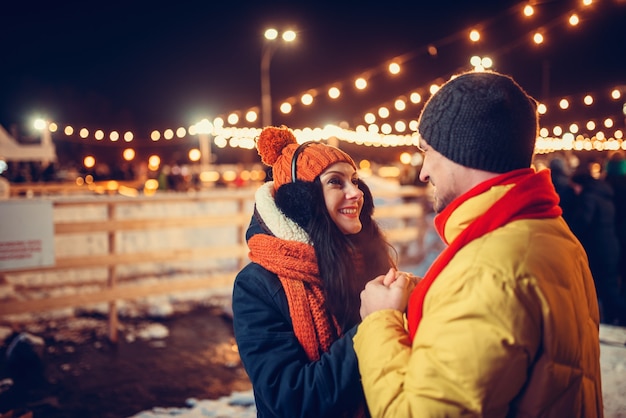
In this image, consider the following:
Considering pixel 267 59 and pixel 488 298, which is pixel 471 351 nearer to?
pixel 488 298

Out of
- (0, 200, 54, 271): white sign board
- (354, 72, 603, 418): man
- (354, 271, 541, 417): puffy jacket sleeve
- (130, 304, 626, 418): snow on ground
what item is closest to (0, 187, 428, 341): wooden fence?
(0, 200, 54, 271): white sign board

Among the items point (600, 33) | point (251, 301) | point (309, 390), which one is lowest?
point (309, 390)

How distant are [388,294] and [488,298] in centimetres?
39

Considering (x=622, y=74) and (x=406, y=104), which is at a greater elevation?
(x=406, y=104)

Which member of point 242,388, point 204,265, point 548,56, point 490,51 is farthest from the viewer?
point 204,265

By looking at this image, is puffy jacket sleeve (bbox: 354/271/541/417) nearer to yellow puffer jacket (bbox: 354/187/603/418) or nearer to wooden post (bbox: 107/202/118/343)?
yellow puffer jacket (bbox: 354/187/603/418)

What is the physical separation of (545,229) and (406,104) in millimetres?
13322

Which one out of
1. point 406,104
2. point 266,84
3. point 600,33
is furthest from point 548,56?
point 266,84

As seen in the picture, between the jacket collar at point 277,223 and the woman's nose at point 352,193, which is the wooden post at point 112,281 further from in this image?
the woman's nose at point 352,193

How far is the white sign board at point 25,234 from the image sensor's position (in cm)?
511

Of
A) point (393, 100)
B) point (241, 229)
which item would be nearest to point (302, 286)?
point (241, 229)

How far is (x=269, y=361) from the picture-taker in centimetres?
161

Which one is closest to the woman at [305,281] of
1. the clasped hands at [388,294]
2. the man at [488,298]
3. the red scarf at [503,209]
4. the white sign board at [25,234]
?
the clasped hands at [388,294]

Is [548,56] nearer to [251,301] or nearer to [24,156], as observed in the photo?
[251,301]
